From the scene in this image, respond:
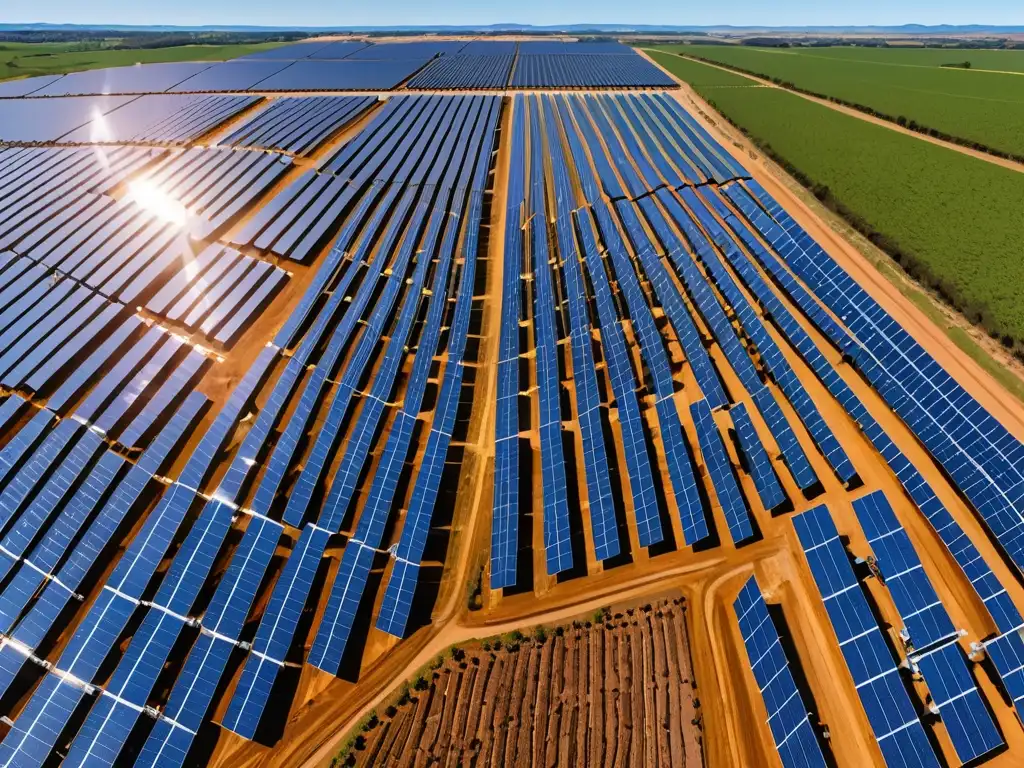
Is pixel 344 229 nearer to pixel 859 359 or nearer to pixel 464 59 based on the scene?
pixel 859 359

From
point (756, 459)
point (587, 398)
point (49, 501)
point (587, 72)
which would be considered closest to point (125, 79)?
point (587, 72)

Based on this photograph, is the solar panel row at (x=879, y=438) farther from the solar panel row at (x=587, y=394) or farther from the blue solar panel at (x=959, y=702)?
the solar panel row at (x=587, y=394)

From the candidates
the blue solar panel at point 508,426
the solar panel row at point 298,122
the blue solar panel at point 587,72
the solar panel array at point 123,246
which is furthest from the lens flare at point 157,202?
the blue solar panel at point 587,72

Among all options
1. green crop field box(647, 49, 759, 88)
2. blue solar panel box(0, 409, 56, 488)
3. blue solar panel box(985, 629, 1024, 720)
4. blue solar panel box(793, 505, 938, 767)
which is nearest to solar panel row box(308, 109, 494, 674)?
blue solar panel box(0, 409, 56, 488)

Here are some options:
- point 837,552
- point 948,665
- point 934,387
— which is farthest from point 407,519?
point 934,387

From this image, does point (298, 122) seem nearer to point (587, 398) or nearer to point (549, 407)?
point (549, 407)

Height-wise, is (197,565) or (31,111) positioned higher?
(31,111)
